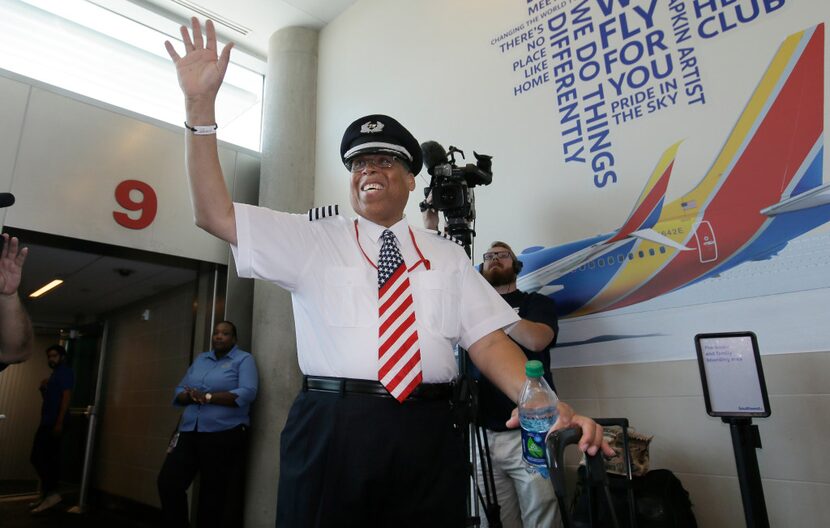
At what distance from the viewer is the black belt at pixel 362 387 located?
Result: 1.23 metres

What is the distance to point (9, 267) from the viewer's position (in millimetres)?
1821

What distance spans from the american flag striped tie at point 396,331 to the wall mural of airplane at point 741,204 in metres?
1.49

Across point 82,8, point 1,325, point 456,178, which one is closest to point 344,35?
point 82,8

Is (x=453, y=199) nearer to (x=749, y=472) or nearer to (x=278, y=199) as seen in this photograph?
(x=749, y=472)

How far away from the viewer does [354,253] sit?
1.43 m

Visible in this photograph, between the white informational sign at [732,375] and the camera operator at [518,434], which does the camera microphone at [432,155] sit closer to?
the camera operator at [518,434]

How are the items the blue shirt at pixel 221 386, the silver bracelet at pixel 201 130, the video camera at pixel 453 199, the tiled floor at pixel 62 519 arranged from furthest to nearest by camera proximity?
the tiled floor at pixel 62 519
the blue shirt at pixel 221 386
the video camera at pixel 453 199
the silver bracelet at pixel 201 130

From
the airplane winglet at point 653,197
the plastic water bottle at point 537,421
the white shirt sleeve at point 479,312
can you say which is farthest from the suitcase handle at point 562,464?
the airplane winglet at point 653,197

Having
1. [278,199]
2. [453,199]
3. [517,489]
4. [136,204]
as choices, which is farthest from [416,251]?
[136,204]

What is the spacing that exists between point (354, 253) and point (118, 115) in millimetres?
3593

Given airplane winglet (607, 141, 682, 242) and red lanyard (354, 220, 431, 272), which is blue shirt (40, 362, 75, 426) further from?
airplane winglet (607, 141, 682, 242)

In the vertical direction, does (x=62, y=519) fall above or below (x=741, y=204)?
below

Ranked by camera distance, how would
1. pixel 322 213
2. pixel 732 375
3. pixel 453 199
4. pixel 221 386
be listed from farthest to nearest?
pixel 221 386
pixel 453 199
pixel 732 375
pixel 322 213

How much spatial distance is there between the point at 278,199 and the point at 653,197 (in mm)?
3019
